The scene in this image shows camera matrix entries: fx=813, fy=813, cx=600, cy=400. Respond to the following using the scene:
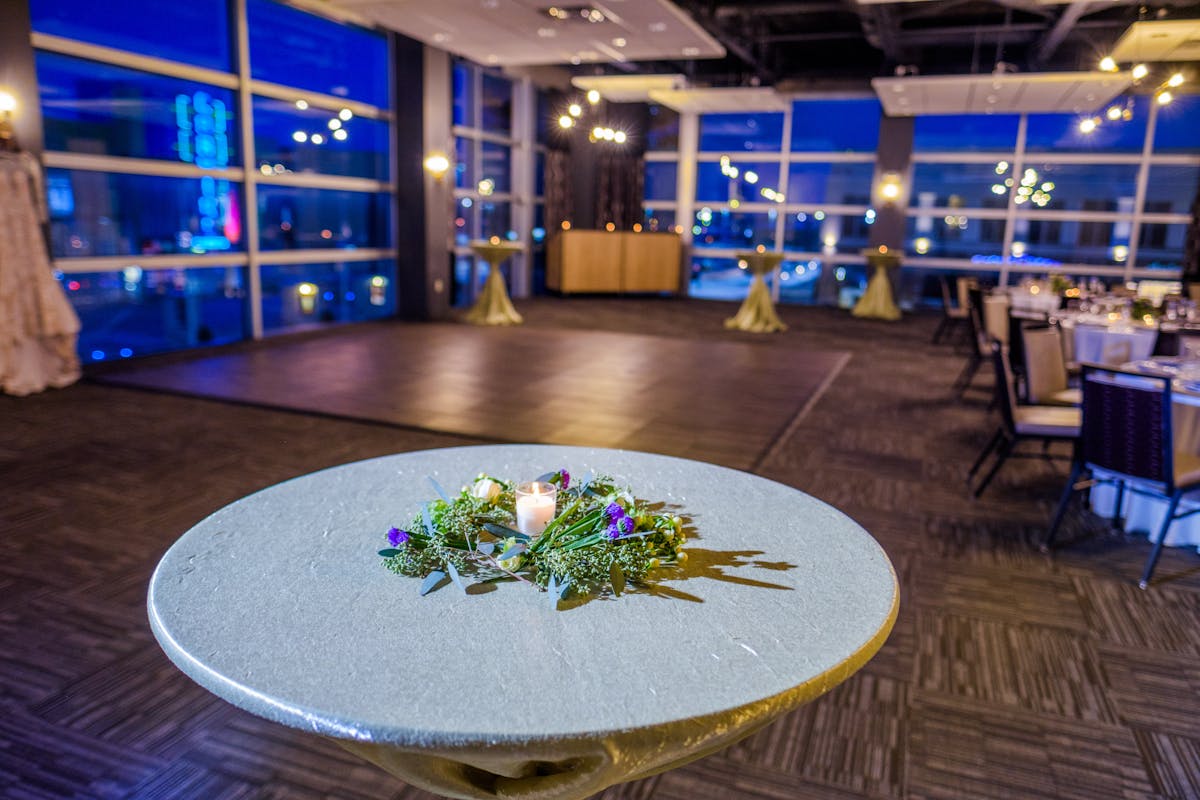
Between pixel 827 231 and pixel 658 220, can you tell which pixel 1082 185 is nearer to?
pixel 827 231

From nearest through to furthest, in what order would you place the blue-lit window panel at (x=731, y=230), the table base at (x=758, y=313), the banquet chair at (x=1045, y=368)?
the banquet chair at (x=1045, y=368), the table base at (x=758, y=313), the blue-lit window panel at (x=731, y=230)

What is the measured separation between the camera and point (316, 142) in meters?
9.23

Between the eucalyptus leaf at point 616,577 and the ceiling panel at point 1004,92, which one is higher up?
the ceiling panel at point 1004,92

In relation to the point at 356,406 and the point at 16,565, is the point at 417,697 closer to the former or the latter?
the point at 16,565

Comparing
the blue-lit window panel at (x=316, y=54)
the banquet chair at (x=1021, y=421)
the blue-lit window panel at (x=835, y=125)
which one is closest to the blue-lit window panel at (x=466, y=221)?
the blue-lit window panel at (x=316, y=54)

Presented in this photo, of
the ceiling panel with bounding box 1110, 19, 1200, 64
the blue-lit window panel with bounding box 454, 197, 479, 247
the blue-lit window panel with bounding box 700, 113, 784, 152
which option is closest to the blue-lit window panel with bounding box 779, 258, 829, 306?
the blue-lit window panel with bounding box 700, 113, 784, 152

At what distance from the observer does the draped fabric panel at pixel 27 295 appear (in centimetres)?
558

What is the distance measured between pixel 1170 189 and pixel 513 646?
1437cm

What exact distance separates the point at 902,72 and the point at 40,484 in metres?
10.9

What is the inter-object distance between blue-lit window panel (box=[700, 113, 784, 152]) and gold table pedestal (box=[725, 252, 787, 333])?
14.9ft

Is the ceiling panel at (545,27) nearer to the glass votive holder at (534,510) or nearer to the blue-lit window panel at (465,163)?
the blue-lit window panel at (465,163)

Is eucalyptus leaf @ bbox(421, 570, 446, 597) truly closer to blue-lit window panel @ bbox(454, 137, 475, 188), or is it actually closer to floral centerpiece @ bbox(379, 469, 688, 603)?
floral centerpiece @ bbox(379, 469, 688, 603)

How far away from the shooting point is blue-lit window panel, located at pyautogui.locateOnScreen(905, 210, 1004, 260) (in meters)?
13.0

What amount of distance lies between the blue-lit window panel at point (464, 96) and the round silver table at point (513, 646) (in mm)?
11242
